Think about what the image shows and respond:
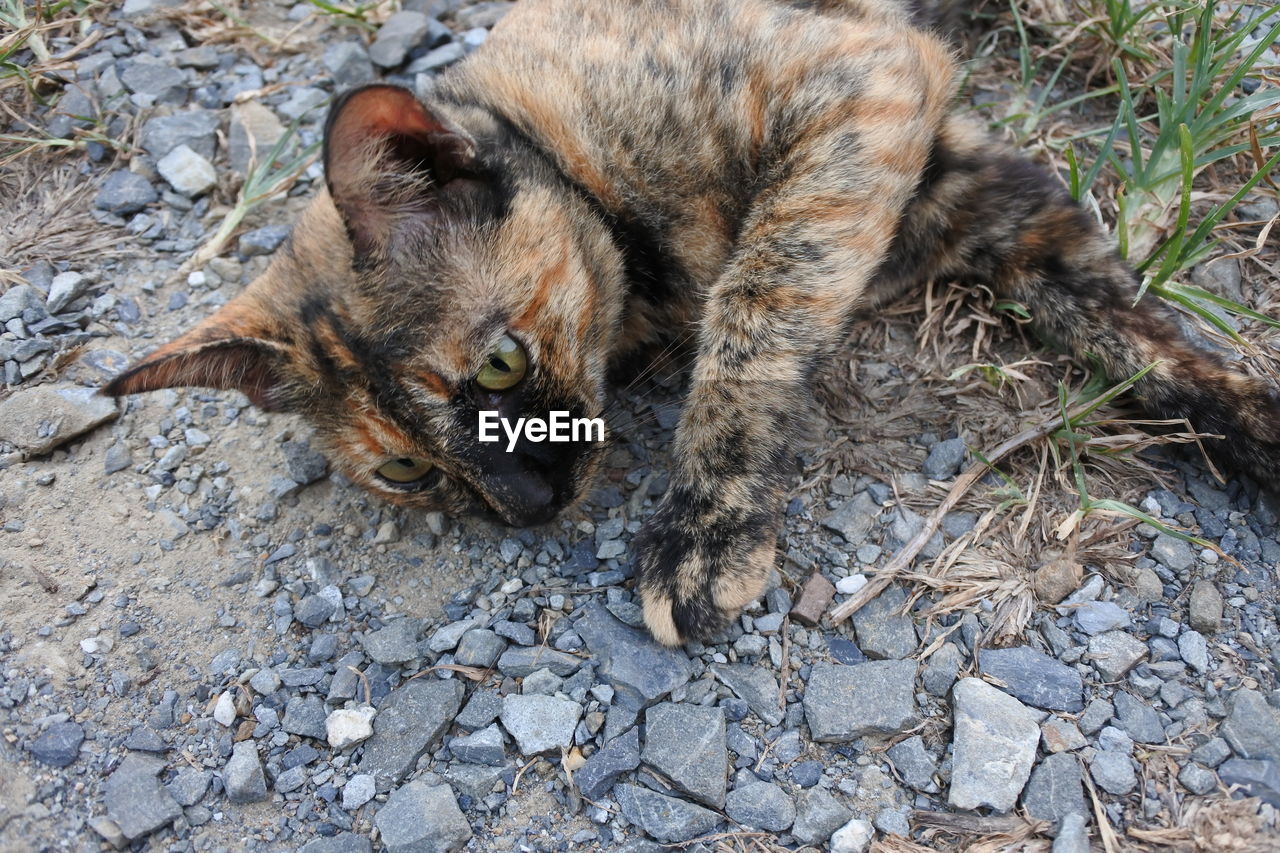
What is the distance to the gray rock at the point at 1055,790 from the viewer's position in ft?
6.23

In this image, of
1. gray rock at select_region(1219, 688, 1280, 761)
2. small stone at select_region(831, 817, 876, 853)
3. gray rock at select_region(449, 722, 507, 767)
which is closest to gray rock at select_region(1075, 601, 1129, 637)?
gray rock at select_region(1219, 688, 1280, 761)

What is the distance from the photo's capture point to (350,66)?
12.1 feet

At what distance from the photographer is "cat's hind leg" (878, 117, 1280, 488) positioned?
2455mm

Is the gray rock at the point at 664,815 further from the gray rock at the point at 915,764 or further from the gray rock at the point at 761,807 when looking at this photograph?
the gray rock at the point at 915,764

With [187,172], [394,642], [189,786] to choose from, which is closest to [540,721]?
[394,642]

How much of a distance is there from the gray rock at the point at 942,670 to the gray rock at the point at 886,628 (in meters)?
0.06

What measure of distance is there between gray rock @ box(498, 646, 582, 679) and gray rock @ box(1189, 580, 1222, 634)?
151 centimetres

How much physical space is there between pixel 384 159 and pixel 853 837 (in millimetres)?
1879

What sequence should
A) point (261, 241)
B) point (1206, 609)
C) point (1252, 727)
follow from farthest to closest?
point (261, 241), point (1206, 609), point (1252, 727)

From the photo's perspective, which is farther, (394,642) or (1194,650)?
(394,642)

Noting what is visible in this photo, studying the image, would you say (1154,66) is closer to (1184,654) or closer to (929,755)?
(1184,654)

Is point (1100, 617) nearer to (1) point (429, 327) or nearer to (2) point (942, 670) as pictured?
(2) point (942, 670)

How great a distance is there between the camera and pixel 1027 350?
2.77 meters

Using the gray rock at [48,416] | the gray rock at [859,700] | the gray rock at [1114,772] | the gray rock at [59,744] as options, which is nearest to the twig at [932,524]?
the gray rock at [859,700]
